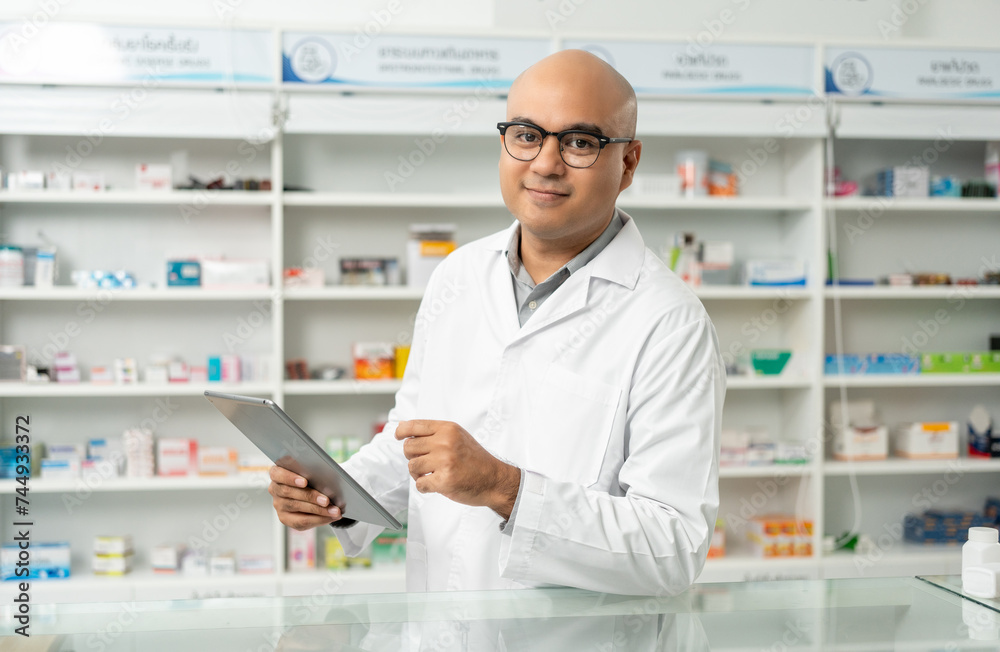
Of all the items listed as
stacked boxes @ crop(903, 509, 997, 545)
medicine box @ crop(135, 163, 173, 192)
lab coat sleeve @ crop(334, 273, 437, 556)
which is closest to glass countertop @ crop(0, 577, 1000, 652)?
lab coat sleeve @ crop(334, 273, 437, 556)

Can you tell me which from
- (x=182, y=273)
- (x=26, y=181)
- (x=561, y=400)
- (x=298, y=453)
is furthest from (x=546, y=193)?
(x=26, y=181)

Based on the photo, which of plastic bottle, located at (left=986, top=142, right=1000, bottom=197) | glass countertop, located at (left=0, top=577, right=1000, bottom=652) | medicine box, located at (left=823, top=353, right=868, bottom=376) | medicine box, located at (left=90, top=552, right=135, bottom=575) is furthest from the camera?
plastic bottle, located at (left=986, top=142, right=1000, bottom=197)

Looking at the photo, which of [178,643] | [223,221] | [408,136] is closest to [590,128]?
[178,643]

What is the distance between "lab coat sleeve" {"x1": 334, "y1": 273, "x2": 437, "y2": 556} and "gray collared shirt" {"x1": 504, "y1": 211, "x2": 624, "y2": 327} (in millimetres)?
204

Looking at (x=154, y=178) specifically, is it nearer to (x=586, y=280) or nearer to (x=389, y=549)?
(x=389, y=549)

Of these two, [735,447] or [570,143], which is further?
[735,447]

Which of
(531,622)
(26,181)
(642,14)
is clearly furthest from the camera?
(642,14)

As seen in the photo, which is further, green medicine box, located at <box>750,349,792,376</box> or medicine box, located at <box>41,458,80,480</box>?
green medicine box, located at <box>750,349,792,376</box>

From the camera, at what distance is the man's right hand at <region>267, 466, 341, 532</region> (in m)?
1.21

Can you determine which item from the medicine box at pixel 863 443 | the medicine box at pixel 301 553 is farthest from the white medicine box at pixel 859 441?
the medicine box at pixel 301 553

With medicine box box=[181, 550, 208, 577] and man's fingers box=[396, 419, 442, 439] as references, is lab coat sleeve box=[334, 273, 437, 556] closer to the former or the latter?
man's fingers box=[396, 419, 442, 439]

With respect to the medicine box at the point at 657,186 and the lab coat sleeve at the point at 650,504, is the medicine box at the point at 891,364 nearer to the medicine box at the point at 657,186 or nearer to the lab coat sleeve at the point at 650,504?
the medicine box at the point at 657,186

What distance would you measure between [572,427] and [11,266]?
286 centimetres

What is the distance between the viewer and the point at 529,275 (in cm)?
146
